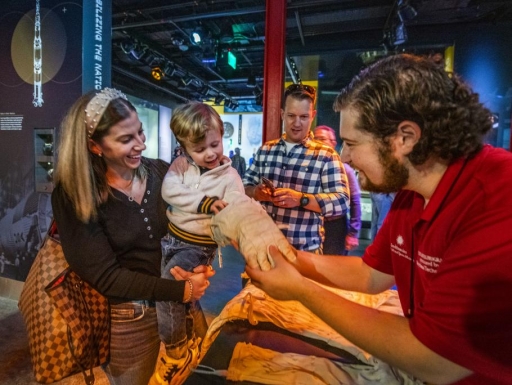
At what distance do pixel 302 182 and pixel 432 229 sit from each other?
63.4 inches

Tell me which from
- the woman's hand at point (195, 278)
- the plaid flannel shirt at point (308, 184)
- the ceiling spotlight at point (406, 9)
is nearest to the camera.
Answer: the woman's hand at point (195, 278)

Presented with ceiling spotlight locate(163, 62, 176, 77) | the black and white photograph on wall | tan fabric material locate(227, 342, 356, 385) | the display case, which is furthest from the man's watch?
ceiling spotlight locate(163, 62, 176, 77)

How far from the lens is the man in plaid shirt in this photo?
240 centimetres

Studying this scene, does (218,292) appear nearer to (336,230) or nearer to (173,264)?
(336,230)

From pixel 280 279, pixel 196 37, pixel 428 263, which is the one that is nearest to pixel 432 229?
pixel 428 263

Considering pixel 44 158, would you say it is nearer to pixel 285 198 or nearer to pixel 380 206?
pixel 285 198

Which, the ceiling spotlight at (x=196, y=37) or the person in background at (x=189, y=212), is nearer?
the person in background at (x=189, y=212)

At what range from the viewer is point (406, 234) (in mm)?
1161

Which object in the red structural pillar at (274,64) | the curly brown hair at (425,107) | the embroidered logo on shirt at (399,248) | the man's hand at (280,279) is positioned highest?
the red structural pillar at (274,64)

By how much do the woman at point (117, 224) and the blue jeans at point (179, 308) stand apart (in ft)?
0.19

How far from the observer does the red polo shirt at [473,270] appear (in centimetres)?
76

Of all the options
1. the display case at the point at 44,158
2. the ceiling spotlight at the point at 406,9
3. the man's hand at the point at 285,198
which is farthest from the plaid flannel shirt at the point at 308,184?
the ceiling spotlight at the point at 406,9

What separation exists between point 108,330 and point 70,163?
74 centimetres

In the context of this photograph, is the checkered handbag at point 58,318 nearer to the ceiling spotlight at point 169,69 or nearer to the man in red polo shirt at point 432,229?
the man in red polo shirt at point 432,229
